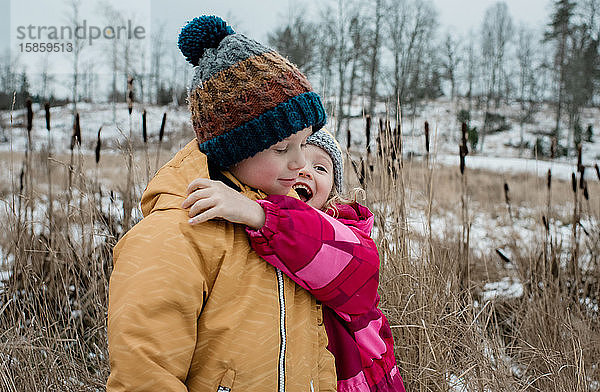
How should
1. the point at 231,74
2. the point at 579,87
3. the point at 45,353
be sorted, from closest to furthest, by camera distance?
the point at 231,74 → the point at 45,353 → the point at 579,87

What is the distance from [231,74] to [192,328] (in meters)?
0.55

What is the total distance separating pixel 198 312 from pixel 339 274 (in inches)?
13.4

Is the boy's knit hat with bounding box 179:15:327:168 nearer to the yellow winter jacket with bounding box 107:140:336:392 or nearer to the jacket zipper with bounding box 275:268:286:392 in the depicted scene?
the yellow winter jacket with bounding box 107:140:336:392

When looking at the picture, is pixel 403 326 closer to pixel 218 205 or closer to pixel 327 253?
pixel 327 253

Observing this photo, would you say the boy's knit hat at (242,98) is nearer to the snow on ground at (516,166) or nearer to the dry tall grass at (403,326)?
the dry tall grass at (403,326)

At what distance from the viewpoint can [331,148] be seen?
145 cm

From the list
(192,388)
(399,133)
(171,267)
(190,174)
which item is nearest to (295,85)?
(190,174)

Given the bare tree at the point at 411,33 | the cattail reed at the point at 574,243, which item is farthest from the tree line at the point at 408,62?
the cattail reed at the point at 574,243

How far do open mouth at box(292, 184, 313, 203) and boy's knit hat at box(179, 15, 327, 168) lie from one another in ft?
0.98

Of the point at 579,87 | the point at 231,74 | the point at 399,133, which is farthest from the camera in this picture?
the point at 579,87

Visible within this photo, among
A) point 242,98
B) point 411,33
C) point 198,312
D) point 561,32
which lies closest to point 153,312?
point 198,312

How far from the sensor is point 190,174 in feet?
3.45

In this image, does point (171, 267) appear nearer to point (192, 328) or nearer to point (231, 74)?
point (192, 328)

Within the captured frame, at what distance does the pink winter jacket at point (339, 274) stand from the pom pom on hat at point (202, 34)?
409 millimetres
